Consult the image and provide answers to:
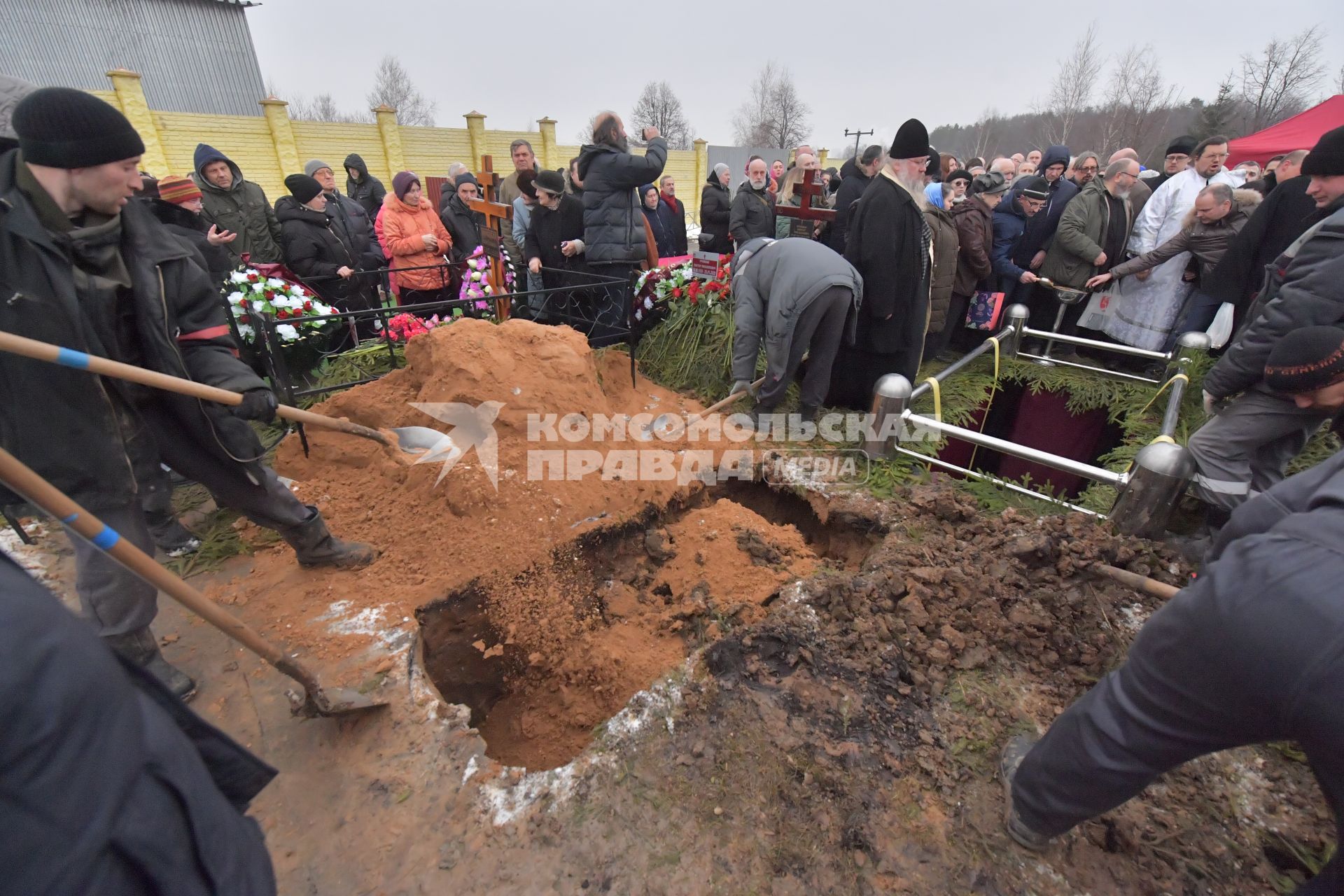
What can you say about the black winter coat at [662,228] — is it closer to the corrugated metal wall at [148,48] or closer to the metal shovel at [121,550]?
the metal shovel at [121,550]

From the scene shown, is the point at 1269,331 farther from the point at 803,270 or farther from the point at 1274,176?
the point at 1274,176

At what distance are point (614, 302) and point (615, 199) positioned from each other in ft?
3.00

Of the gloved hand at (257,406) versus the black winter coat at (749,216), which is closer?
the gloved hand at (257,406)

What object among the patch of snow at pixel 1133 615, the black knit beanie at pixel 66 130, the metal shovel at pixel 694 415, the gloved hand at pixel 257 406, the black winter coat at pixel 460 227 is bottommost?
the patch of snow at pixel 1133 615

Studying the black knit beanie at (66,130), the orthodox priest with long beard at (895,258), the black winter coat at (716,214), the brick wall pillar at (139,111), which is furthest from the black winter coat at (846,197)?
the brick wall pillar at (139,111)

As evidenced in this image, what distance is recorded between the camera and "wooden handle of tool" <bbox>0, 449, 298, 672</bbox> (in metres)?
1.24

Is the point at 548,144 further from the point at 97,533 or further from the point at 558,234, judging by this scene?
the point at 97,533

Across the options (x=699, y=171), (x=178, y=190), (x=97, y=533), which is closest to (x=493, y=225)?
(x=178, y=190)

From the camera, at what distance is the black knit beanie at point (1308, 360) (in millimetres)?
2352

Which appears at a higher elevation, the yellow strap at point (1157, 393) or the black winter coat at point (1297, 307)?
the black winter coat at point (1297, 307)

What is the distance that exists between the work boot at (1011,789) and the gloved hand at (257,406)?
122 inches

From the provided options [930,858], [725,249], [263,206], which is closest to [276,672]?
[930,858]

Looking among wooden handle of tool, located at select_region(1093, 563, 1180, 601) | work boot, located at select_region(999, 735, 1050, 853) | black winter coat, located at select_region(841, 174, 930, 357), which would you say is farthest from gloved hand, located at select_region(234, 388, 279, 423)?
black winter coat, located at select_region(841, 174, 930, 357)

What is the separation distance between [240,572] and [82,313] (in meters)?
1.60
